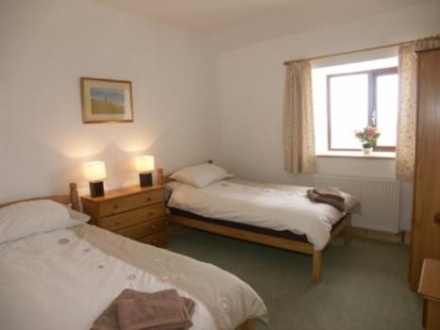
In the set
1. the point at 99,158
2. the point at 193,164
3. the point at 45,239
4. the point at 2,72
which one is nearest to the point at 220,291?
the point at 45,239

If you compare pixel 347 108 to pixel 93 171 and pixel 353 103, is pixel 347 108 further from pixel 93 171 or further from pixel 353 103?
pixel 93 171

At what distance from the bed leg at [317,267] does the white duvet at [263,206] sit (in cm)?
8

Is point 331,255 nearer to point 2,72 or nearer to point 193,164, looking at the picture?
point 193,164

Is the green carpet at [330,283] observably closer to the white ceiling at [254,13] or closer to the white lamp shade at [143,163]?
the white lamp shade at [143,163]

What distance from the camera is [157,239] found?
3469 millimetres

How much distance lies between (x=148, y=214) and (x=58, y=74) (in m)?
1.65

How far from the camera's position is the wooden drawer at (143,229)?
3139 mm

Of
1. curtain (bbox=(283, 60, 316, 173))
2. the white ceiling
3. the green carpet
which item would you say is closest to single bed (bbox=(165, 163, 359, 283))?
the green carpet

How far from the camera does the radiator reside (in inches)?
137

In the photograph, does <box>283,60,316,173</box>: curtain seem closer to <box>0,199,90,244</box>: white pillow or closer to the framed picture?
the framed picture

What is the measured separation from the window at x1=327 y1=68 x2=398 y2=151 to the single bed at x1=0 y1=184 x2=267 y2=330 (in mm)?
3075

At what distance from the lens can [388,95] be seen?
382cm

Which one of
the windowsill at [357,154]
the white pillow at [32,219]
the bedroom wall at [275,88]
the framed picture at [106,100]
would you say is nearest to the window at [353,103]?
the windowsill at [357,154]

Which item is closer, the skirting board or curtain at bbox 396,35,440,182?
curtain at bbox 396,35,440,182
